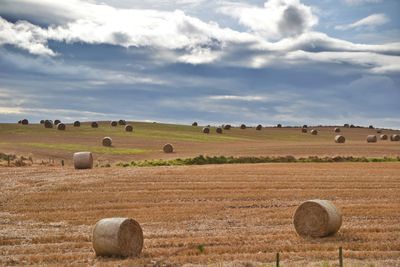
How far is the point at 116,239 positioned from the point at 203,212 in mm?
7570

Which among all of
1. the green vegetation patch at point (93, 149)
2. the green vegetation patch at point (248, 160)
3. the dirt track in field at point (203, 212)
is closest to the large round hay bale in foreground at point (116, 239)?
the dirt track in field at point (203, 212)

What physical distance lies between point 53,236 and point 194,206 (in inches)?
282

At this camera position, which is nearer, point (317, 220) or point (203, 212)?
point (317, 220)

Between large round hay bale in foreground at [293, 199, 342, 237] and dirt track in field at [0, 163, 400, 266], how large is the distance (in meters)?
0.34

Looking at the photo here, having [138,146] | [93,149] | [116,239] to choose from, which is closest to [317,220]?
[116,239]

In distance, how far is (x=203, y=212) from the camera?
2303 centimetres

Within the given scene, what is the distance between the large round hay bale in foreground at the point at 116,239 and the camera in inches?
625

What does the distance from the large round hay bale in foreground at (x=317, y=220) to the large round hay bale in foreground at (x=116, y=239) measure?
18.3ft

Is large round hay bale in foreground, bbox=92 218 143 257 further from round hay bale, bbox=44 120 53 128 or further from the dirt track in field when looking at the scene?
round hay bale, bbox=44 120 53 128

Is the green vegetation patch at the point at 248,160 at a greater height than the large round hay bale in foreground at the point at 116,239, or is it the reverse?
the green vegetation patch at the point at 248,160

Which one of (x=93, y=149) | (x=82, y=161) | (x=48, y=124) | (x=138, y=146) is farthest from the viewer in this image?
(x=48, y=124)

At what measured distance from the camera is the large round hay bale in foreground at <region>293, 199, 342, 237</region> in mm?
18859

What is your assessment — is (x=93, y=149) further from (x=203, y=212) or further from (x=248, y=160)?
(x=203, y=212)

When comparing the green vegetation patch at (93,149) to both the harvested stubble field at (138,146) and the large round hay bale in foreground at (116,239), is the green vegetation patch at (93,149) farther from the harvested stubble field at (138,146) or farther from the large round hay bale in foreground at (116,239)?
the large round hay bale in foreground at (116,239)
